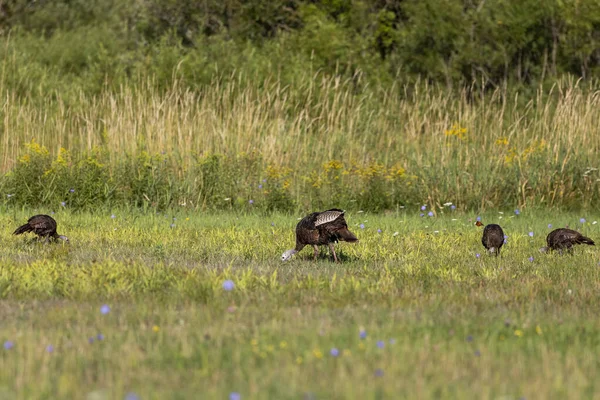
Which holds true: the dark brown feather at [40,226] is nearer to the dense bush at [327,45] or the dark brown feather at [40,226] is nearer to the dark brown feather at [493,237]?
the dark brown feather at [493,237]

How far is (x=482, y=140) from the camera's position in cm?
1561

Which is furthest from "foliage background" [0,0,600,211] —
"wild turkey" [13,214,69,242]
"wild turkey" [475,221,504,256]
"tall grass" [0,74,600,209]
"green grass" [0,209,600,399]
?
"wild turkey" [475,221,504,256]

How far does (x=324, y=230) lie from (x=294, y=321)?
2748 mm

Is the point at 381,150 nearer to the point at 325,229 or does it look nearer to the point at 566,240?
the point at 566,240

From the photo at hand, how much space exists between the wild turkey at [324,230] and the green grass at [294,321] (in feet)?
0.83

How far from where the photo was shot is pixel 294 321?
19.6ft

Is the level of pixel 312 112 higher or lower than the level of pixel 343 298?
lower

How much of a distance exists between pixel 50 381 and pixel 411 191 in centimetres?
988

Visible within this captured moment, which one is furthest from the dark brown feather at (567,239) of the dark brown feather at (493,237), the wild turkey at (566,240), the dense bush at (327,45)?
the dense bush at (327,45)

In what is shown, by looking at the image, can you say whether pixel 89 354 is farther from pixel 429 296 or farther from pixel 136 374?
pixel 429 296

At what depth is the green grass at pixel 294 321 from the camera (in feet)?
15.1

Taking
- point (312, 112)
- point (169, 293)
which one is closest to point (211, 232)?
point (169, 293)

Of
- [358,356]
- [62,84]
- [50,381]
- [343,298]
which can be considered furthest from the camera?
[62,84]

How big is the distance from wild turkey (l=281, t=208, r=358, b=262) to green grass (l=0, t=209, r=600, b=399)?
0.83ft
